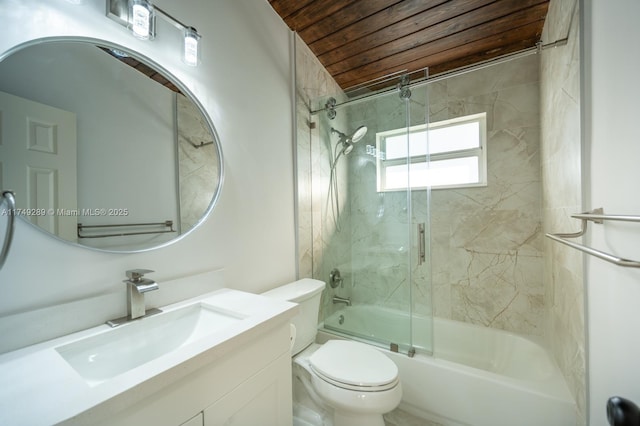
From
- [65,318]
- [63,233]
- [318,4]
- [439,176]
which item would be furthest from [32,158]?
[439,176]

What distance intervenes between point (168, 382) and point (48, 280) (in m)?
0.58

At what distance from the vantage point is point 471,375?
4.62 ft

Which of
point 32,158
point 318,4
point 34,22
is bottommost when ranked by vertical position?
point 32,158

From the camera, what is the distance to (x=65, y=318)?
839mm

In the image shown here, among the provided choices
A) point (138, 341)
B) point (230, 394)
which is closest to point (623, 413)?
point (230, 394)

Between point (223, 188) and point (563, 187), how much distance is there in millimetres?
1769

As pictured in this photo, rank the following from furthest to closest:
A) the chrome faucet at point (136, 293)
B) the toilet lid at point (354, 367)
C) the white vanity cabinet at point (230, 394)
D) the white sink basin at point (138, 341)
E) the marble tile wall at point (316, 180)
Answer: the marble tile wall at point (316, 180)
the toilet lid at point (354, 367)
the chrome faucet at point (136, 293)
the white sink basin at point (138, 341)
the white vanity cabinet at point (230, 394)

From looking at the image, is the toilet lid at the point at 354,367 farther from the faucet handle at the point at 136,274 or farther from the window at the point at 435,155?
the window at the point at 435,155

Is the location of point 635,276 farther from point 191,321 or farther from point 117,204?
point 117,204

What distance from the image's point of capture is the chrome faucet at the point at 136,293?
3.04 ft

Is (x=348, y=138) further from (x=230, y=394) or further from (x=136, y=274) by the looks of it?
(x=230, y=394)

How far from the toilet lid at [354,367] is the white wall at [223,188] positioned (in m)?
0.56

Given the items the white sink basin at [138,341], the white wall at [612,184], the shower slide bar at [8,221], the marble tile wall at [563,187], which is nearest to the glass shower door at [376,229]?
the marble tile wall at [563,187]

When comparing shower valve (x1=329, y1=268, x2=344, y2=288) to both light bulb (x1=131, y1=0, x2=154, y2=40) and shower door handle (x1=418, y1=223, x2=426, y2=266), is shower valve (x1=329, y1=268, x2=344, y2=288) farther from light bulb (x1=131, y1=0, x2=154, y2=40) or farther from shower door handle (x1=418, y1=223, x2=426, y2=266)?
light bulb (x1=131, y1=0, x2=154, y2=40)
